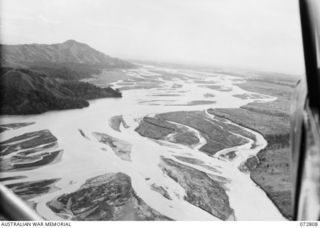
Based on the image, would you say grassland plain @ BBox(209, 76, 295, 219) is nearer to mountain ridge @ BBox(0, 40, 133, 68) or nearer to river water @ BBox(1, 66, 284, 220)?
river water @ BBox(1, 66, 284, 220)

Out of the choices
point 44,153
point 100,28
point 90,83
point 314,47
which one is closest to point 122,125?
point 90,83

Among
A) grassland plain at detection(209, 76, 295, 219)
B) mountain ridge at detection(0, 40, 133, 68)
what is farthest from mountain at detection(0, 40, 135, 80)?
grassland plain at detection(209, 76, 295, 219)

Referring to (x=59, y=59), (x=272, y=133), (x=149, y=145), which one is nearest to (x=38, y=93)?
(x=59, y=59)

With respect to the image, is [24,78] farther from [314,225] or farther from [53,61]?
[314,225]

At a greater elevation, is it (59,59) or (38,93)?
(59,59)

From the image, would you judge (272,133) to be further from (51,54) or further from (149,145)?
(51,54)

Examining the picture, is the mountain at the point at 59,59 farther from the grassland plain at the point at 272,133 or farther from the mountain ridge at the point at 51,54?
the grassland plain at the point at 272,133
